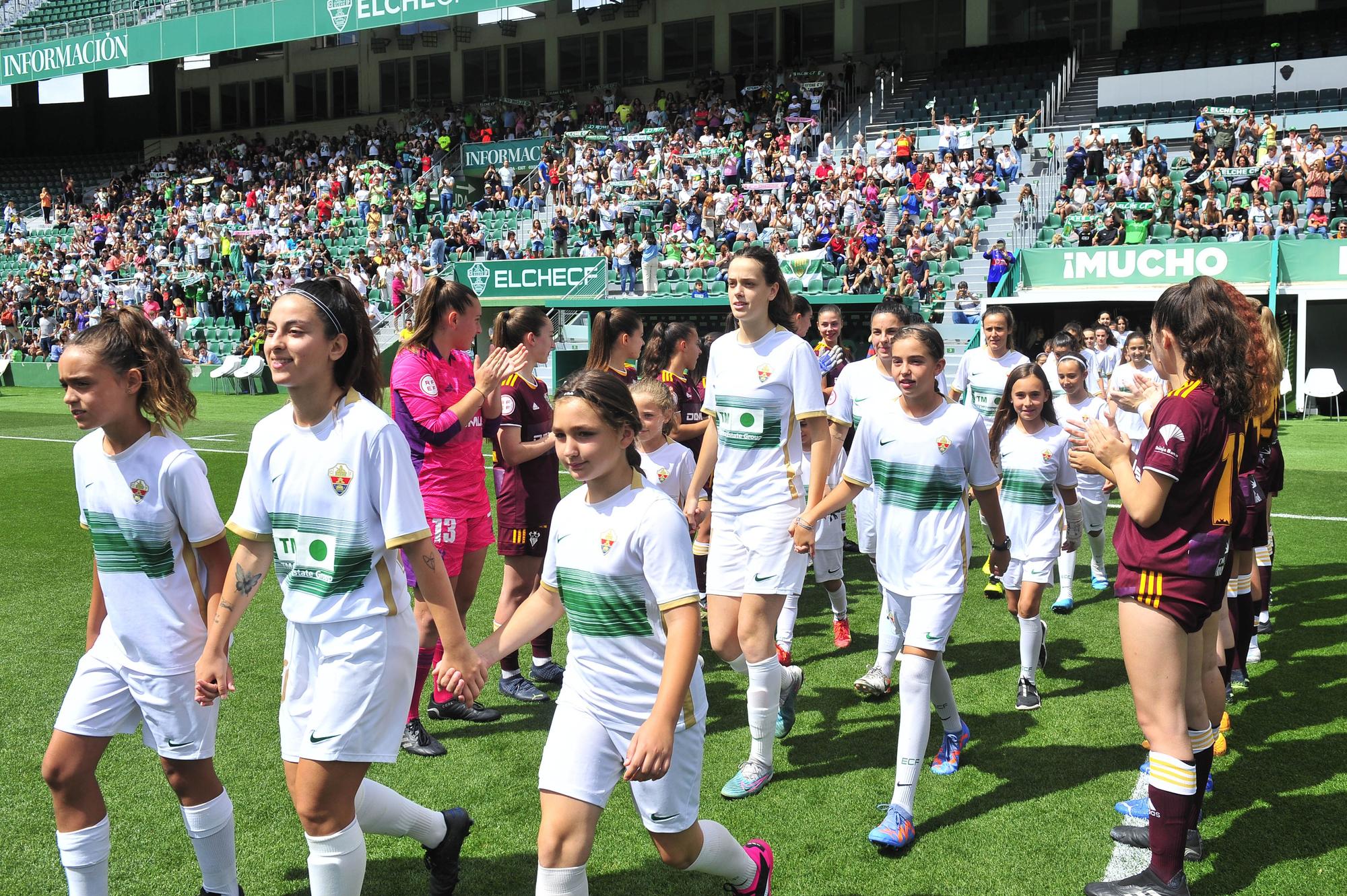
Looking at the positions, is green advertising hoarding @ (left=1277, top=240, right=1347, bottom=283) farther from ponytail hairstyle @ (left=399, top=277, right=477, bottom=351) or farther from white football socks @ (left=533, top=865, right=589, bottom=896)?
white football socks @ (left=533, top=865, right=589, bottom=896)

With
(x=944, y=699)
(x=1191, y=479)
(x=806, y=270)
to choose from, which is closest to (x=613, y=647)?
(x=1191, y=479)

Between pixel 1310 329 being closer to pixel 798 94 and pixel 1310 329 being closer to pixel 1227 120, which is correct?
pixel 1227 120

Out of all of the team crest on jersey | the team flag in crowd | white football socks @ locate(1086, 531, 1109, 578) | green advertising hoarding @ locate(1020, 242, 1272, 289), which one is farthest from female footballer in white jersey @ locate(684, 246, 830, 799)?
the team flag in crowd

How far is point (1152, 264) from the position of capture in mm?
20031

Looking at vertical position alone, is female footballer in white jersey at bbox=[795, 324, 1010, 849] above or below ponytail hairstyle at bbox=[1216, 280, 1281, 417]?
below

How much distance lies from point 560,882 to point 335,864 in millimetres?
651

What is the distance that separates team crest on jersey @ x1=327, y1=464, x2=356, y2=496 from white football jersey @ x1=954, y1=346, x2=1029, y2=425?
19.1ft

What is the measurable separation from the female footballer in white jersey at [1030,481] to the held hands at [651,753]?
3555 mm

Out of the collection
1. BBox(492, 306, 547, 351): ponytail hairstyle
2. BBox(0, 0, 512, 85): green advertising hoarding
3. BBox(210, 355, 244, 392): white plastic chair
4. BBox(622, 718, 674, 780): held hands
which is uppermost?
BBox(0, 0, 512, 85): green advertising hoarding

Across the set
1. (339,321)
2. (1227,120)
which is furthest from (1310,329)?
(339,321)

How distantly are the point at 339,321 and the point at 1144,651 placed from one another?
2829 mm

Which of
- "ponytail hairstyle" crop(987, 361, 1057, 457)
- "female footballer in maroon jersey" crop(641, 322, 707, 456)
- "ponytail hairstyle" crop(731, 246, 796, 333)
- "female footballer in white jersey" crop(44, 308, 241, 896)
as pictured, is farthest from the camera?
"female footballer in maroon jersey" crop(641, 322, 707, 456)

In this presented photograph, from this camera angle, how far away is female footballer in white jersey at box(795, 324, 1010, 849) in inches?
187

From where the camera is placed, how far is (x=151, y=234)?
3962 cm
